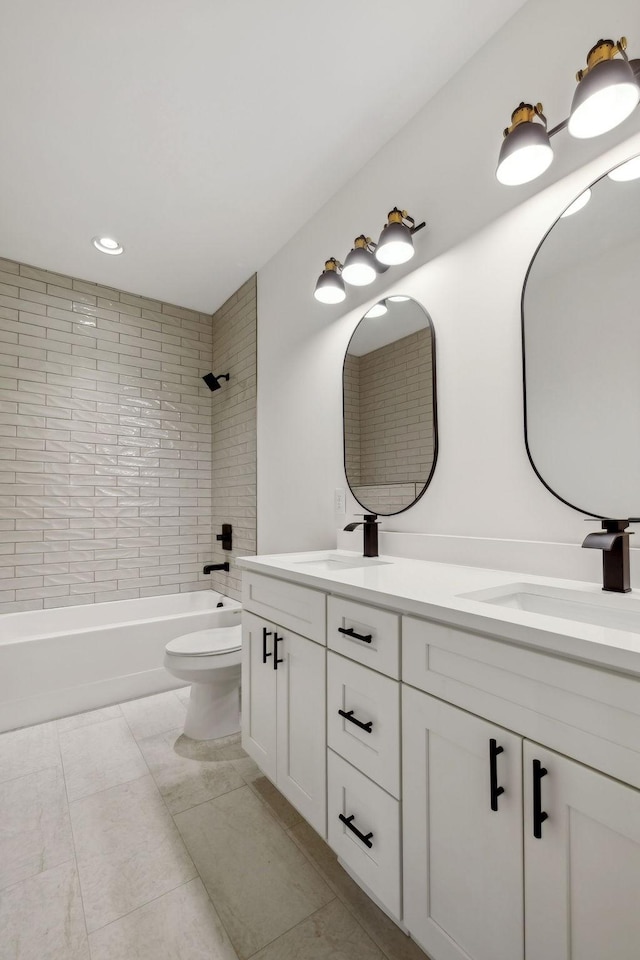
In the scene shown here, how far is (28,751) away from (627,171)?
123 inches

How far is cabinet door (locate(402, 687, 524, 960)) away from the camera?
79cm

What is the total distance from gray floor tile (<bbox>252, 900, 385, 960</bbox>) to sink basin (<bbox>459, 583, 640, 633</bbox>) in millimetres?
944

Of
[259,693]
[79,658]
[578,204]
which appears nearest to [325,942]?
[259,693]

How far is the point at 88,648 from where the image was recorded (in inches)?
98.2

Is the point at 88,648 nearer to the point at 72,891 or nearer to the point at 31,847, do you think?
the point at 31,847

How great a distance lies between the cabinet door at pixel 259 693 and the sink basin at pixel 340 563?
0.29 metres

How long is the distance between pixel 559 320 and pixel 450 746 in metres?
1.16

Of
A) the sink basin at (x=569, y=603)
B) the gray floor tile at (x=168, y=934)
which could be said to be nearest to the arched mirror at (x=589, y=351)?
the sink basin at (x=569, y=603)

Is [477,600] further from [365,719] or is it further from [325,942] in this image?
[325,942]

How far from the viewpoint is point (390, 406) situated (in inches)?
75.4

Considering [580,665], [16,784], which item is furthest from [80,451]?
[580,665]

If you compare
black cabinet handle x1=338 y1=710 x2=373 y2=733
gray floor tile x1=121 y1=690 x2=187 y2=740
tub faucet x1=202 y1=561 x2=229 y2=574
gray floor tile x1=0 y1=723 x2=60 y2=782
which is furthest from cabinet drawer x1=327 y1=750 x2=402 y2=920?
tub faucet x1=202 y1=561 x2=229 y2=574

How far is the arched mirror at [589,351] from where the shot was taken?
114 cm

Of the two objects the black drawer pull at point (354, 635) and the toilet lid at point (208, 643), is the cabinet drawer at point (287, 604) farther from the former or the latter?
the toilet lid at point (208, 643)
